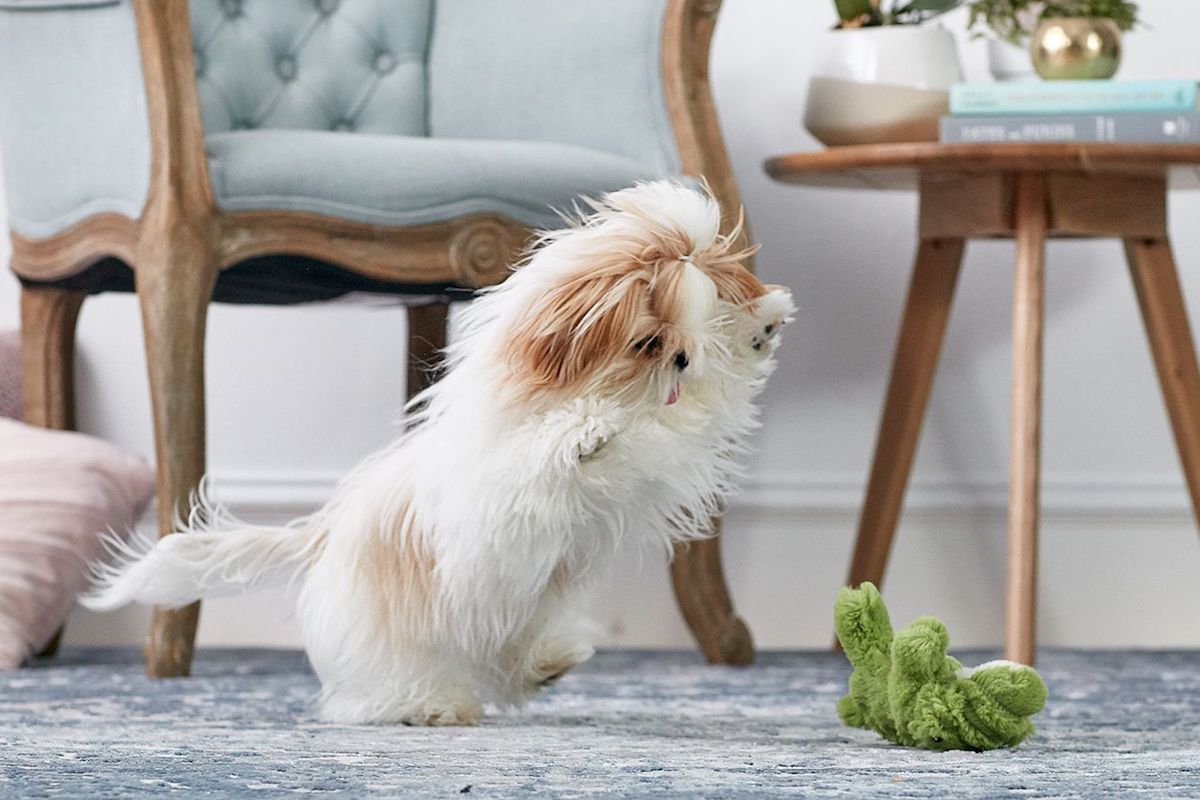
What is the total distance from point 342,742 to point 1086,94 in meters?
0.91

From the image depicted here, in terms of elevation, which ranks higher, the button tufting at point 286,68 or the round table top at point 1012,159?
the button tufting at point 286,68

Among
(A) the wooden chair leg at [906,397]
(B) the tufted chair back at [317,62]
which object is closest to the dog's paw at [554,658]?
(A) the wooden chair leg at [906,397]

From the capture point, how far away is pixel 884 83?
157cm

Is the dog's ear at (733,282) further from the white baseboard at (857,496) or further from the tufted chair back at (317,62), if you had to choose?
the white baseboard at (857,496)

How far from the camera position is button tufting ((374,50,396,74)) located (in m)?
1.76

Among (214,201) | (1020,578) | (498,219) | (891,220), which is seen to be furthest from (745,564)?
(214,201)

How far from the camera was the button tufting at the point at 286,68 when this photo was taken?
1731 mm

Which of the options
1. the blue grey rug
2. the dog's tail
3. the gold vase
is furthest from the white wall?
the dog's tail

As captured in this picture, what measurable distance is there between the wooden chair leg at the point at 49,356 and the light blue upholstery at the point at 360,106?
0.14 meters

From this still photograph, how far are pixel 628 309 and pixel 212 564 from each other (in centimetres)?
38

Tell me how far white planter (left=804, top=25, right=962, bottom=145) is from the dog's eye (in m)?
0.75

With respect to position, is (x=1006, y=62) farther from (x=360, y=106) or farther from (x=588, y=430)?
(x=588, y=430)

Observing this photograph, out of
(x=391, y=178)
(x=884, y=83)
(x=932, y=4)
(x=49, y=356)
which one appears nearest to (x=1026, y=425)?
(x=884, y=83)

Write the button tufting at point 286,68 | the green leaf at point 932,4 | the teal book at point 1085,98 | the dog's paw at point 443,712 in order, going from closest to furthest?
the dog's paw at point 443,712 < the teal book at point 1085,98 < the green leaf at point 932,4 < the button tufting at point 286,68
